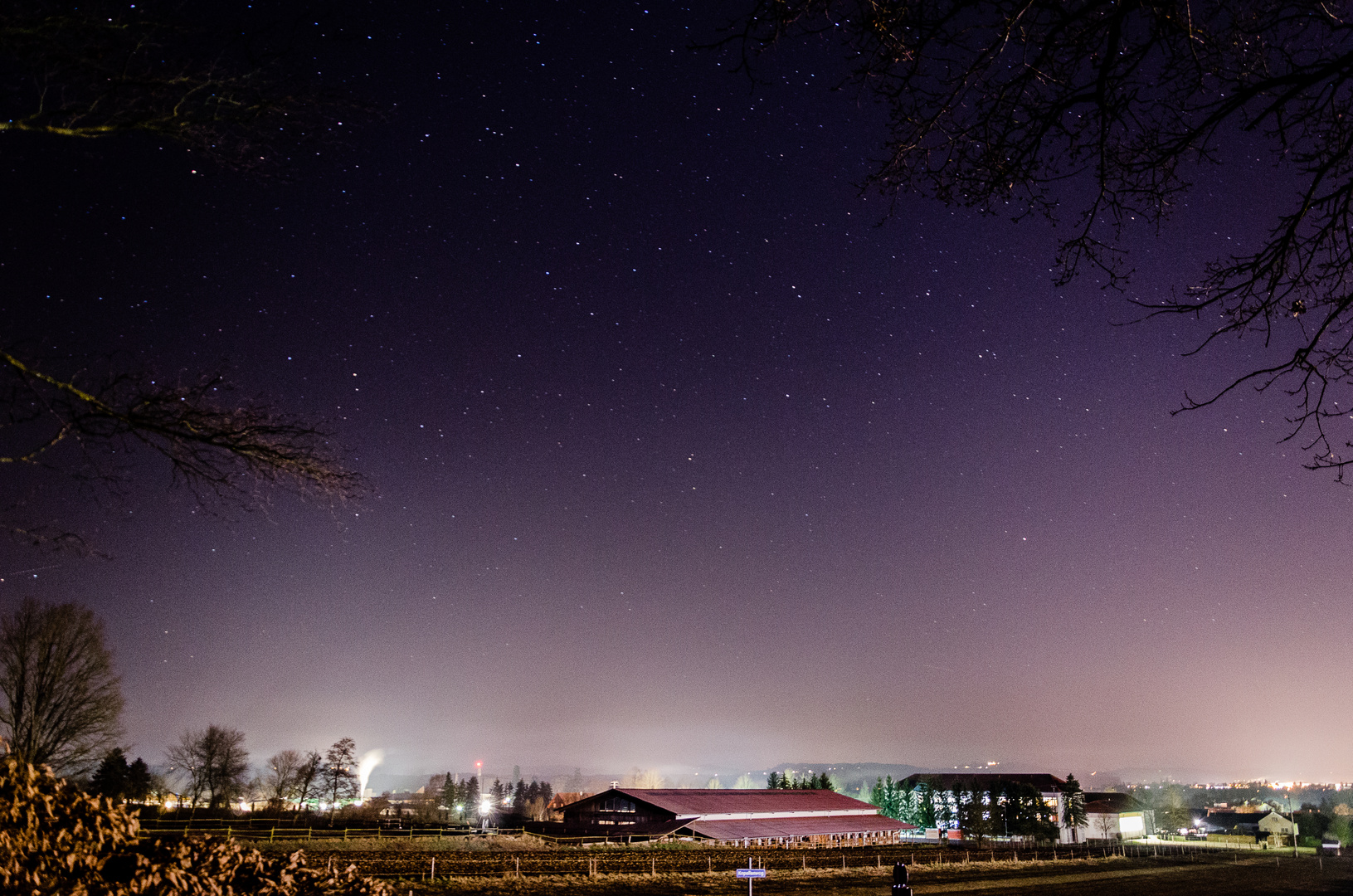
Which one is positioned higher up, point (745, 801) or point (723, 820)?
point (745, 801)

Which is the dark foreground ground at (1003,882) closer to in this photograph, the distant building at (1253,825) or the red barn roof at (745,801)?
the red barn roof at (745,801)

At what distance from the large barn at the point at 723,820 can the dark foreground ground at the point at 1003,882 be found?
13.4 meters

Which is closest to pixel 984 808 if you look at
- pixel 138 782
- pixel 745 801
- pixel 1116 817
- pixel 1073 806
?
pixel 1073 806

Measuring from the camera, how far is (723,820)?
6153 centimetres

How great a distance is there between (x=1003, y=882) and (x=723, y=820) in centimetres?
2480

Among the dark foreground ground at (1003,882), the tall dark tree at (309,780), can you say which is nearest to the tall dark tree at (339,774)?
the tall dark tree at (309,780)

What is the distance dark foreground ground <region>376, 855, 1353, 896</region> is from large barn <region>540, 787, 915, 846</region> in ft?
43.9

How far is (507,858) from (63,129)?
130 ft

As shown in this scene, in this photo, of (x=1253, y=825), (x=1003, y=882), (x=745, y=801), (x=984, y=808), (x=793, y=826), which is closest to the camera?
(x=1003, y=882)

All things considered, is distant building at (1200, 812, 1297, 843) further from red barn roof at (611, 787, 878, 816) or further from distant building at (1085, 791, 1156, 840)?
red barn roof at (611, 787, 878, 816)

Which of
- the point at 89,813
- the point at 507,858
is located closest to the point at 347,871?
the point at 89,813

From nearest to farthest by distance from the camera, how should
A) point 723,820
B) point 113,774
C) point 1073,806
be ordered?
1. point 113,774
2. point 723,820
3. point 1073,806

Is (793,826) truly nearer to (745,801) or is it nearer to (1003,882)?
(745,801)

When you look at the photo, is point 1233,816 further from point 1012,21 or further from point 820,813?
point 1012,21
